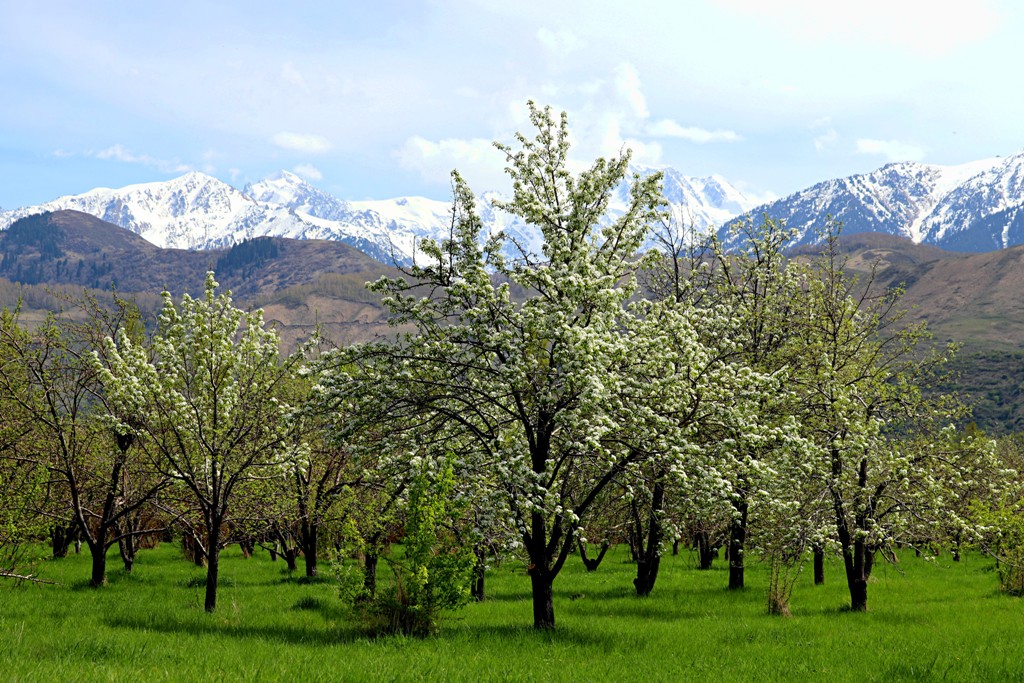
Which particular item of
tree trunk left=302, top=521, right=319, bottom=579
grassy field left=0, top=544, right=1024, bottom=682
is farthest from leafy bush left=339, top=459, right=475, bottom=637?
tree trunk left=302, top=521, right=319, bottom=579

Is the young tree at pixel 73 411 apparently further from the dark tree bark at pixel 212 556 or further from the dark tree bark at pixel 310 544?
the dark tree bark at pixel 310 544

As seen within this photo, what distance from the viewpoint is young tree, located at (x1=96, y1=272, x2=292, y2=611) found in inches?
751

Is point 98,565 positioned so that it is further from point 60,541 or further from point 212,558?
point 60,541

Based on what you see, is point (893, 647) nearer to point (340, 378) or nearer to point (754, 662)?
point (754, 662)

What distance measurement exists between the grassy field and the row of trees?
169 centimetres

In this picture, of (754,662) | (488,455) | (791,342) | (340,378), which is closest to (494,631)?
(488,455)

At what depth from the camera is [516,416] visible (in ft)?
58.0

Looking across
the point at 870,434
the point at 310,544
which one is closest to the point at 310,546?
the point at 310,544

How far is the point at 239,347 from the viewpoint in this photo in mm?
20422

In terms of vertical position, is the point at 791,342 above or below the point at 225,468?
above

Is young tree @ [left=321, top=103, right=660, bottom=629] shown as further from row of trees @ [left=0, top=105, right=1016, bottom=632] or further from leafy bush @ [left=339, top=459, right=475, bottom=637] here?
leafy bush @ [left=339, top=459, right=475, bottom=637]

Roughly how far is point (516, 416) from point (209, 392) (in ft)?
29.8

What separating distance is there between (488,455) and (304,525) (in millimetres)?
17053

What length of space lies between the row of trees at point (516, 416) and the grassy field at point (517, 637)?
5.55 feet
